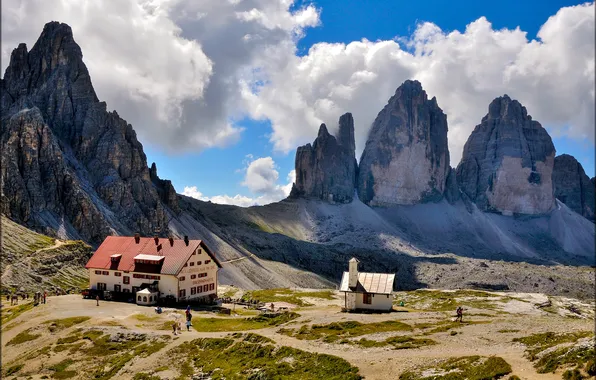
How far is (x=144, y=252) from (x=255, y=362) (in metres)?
48.5

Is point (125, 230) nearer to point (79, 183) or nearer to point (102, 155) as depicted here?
point (79, 183)

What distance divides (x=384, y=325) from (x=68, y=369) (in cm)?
3723

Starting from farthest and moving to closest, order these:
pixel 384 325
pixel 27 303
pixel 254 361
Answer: pixel 27 303
pixel 384 325
pixel 254 361

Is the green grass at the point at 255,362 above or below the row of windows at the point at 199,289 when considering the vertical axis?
below

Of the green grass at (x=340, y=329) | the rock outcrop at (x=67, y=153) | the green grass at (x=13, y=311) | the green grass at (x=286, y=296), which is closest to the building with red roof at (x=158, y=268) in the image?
the green grass at (x=13, y=311)

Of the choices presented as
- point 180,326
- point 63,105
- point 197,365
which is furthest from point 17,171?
point 197,365

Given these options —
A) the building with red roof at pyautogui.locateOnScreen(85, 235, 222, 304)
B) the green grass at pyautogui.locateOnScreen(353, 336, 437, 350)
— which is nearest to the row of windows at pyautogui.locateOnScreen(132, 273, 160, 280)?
the building with red roof at pyautogui.locateOnScreen(85, 235, 222, 304)

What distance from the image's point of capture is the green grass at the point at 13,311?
241 feet

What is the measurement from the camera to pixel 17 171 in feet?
479

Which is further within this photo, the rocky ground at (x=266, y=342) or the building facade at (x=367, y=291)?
the building facade at (x=367, y=291)

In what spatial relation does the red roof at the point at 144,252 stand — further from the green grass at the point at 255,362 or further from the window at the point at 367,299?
the window at the point at 367,299

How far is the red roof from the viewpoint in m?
85.1

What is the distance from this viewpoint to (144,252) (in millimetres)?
90000

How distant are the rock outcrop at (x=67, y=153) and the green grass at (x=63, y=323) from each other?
266 ft
